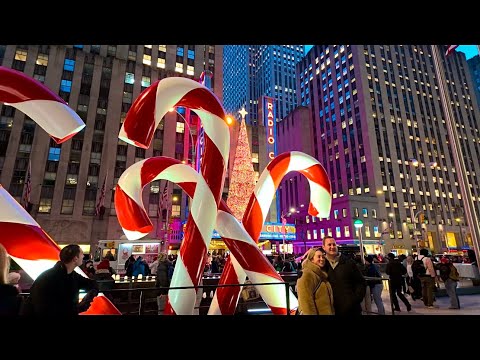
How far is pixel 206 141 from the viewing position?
14.3 ft

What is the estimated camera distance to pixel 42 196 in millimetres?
32562

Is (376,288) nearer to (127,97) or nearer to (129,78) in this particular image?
(127,97)

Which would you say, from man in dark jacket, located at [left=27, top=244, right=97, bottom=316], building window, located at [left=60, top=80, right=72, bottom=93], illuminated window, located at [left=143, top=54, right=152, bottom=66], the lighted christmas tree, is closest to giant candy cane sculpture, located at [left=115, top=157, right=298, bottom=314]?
man in dark jacket, located at [left=27, top=244, right=97, bottom=316]

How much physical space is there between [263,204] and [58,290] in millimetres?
3347

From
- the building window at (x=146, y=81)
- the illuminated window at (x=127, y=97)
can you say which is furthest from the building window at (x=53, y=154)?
the building window at (x=146, y=81)

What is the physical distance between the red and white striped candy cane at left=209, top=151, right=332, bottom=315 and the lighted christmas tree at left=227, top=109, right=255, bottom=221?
6.42 metres

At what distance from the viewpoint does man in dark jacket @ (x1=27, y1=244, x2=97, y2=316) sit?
85.4 inches

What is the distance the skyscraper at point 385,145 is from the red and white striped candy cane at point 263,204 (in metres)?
49.1

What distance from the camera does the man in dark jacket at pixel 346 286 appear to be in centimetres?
320

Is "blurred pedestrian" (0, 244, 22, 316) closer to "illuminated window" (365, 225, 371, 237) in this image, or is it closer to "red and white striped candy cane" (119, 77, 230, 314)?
"red and white striped candy cane" (119, 77, 230, 314)

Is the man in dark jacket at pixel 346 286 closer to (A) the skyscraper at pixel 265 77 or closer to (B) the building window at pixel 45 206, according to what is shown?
(B) the building window at pixel 45 206

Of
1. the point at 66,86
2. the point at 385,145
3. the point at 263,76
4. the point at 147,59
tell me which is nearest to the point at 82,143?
the point at 66,86
